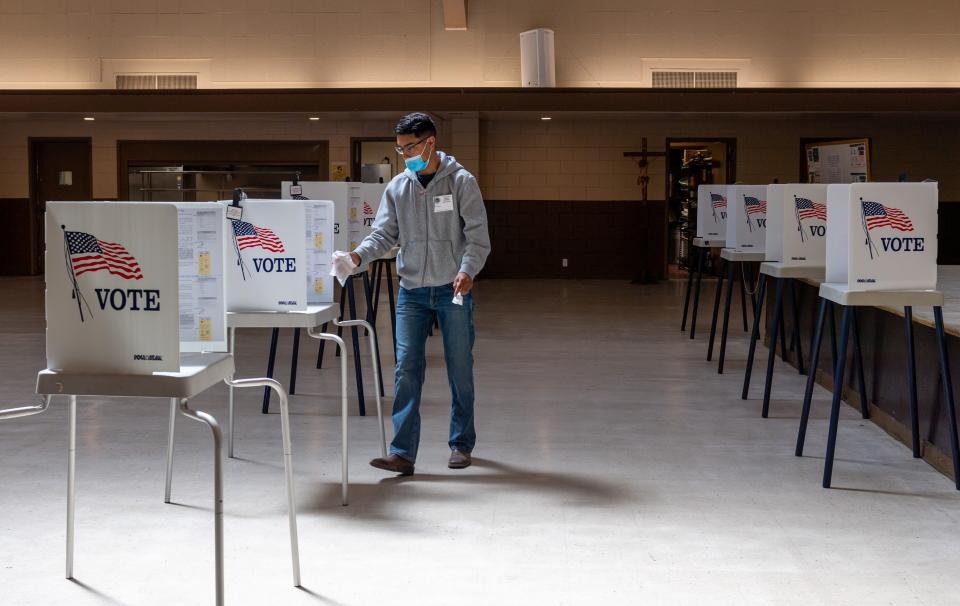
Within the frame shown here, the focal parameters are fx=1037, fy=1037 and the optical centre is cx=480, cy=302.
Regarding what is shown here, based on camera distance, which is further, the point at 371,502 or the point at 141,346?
the point at 371,502

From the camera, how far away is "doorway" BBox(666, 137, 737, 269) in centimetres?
1659

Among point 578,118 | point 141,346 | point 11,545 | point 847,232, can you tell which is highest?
point 578,118

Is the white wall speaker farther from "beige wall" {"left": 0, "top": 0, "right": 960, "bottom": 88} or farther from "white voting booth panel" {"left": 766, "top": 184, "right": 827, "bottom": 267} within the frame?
"white voting booth panel" {"left": 766, "top": 184, "right": 827, "bottom": 267}

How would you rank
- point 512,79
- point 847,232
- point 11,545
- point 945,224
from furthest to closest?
A: point 945,224 → point 512,79 → point 847,232 → point 11,545

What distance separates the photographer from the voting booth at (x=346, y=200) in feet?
21.5

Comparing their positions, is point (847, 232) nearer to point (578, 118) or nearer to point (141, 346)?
point (141, 346)

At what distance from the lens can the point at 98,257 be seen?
2768 mm

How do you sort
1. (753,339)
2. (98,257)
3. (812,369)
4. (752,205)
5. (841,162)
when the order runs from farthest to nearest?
(841,162)
(752,205)
(753,339)
(812,369)
(98,257)

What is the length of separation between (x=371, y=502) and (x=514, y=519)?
1.97 ft

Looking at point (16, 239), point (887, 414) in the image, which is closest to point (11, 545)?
point (887, 414)

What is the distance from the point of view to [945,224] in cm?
1544

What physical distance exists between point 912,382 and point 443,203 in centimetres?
225

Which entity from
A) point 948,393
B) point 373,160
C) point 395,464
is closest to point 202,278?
point 395,464

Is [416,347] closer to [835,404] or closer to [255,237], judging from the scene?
[255,237]
